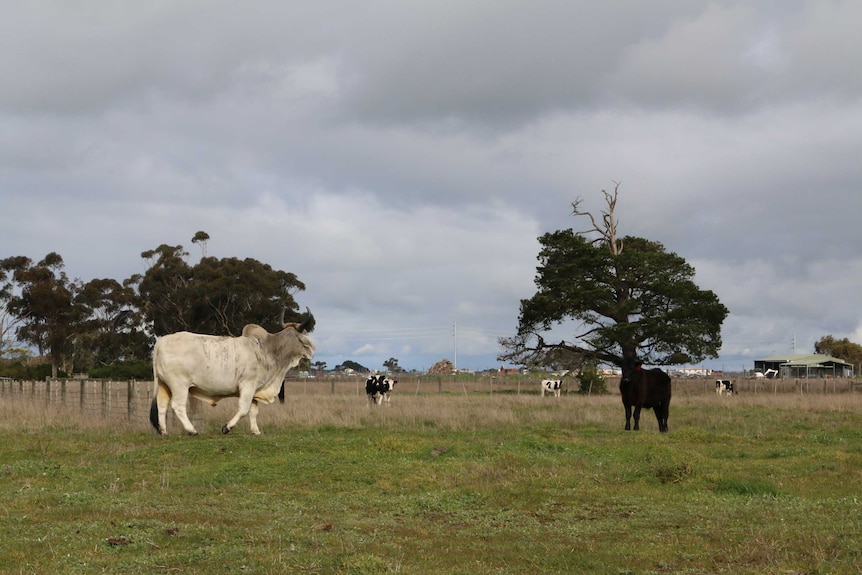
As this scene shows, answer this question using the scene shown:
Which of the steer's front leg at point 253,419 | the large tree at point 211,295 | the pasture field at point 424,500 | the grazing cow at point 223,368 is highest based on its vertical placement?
the large tree at point 211,295

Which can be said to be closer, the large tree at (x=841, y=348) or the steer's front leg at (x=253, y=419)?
the steer's front leg at (x=253, y=419)

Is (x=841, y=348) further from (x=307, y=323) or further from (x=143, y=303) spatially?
(x=307, y=323)

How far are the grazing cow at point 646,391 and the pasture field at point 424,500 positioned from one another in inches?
65.5

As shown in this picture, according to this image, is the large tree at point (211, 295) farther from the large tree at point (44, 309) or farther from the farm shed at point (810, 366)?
the farm shed at point (810, 366)

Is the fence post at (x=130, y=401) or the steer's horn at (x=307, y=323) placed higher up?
the steer's horn at (x=307, y=323)

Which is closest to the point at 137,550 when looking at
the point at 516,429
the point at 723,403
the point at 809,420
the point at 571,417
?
the point at 516,429

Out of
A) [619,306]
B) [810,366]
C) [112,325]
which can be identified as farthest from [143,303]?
[810,366]

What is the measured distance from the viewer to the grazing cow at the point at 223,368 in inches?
705

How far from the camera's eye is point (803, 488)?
42.1ft

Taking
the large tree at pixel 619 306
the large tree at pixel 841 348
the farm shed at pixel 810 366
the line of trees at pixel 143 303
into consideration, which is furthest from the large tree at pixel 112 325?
the large tree at pixel 841 348

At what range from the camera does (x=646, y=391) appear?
21.9 metres

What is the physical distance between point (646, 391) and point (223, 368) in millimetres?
10386

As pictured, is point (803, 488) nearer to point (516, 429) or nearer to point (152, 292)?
point (516, 429)

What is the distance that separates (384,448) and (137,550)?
24.6ft
